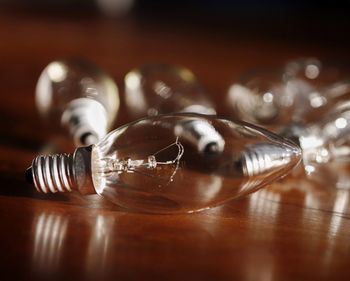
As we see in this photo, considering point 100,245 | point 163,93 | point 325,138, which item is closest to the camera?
point 100,245

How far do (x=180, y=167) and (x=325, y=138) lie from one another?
180mm

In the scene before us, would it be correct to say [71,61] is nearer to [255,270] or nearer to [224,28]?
[255,270]

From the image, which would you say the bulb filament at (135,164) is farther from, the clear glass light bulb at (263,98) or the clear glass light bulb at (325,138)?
the clear glass light bulb at (263,98)

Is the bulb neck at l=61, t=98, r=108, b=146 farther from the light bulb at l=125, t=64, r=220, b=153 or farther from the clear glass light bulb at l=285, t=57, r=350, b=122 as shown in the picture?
the clear glass light bulb at l=285, t=57, r=350, b=122

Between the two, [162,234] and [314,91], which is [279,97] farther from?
[162,234]

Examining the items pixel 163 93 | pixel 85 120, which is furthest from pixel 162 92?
pixel 85 120

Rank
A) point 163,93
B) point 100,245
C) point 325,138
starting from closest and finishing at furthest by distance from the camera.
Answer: point 100,245
point 325,138
point 163,93

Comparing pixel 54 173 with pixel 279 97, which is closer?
pixel 54 173

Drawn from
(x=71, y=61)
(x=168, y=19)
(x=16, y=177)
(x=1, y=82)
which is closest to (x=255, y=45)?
(x=168, y=19)

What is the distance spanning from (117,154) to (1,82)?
0.48m

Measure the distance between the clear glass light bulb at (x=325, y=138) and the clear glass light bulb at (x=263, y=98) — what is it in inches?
4.4

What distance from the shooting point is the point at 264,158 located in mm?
490

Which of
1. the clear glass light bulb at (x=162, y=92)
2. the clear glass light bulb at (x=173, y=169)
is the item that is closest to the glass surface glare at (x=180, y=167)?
the clear glass light bulb at (x=173, y=169)

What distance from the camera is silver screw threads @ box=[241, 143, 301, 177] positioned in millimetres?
488
